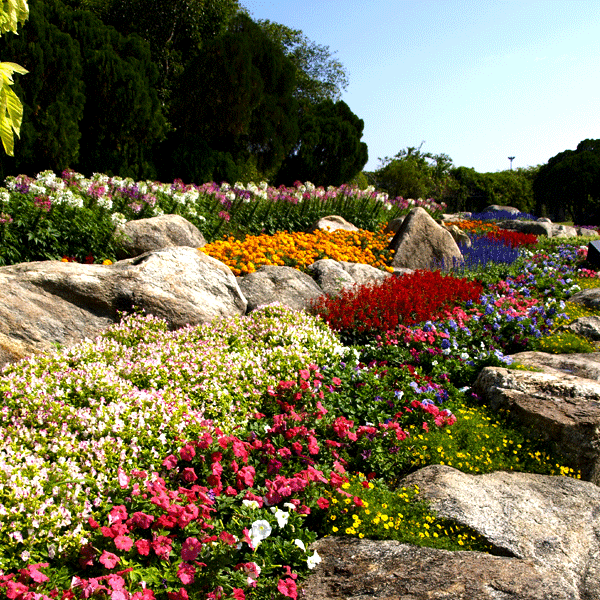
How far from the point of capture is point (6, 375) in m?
3.93

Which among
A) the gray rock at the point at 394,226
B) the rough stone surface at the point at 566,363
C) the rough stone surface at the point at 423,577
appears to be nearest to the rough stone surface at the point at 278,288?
the rough stone surface at the point at 566,363

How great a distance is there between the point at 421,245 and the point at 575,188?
25.3 meters

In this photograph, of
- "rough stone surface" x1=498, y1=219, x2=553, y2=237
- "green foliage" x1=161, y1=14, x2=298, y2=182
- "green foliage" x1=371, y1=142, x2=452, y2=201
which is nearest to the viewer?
"green foliage" x1=161, y1=14, x2=298, y2=182

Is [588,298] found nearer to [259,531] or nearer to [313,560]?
[313,560]

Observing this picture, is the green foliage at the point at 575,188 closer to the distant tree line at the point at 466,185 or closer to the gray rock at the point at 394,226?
the distant tree line at the point at 466,185

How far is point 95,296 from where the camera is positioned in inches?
201

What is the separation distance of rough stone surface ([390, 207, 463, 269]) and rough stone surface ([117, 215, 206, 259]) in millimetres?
4557

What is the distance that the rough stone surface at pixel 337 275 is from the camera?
746cm

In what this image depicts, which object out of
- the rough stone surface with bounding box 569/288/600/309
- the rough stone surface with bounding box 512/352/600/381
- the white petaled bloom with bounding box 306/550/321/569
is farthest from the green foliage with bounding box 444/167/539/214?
the white petaled bloom with bounding box 306/550/321/569

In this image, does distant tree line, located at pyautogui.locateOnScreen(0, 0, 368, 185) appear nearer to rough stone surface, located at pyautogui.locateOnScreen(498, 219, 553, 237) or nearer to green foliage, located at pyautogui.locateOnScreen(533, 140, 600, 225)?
rough stone surface, located at pyautogui.locateOnScreen(498, 219, 553, 237)

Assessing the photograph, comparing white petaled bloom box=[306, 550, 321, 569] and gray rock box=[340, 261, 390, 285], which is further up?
gray rock box=[340, 261, 390, 285]

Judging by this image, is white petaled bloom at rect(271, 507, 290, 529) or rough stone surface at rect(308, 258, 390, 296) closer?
white petaled bloom at rect(271, 507, 290, 529)

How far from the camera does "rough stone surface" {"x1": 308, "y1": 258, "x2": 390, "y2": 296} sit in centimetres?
746

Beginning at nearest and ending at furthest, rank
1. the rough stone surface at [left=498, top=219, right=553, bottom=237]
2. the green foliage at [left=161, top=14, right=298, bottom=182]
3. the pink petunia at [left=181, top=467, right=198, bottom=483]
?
the pink petunia at [left=181, top=467, right=198, bottom=483], the green foliage at [left=161, top=14, right=298, bottom=182], the rough stone surface at [left=498, top=219, right=553, bottom=237]
